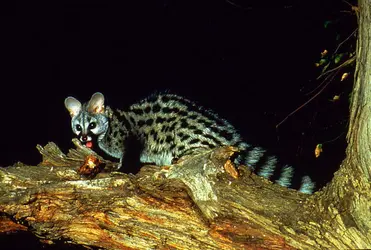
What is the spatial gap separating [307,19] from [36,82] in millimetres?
4103

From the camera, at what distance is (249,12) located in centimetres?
738

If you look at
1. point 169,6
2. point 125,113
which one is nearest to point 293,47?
point 169,6

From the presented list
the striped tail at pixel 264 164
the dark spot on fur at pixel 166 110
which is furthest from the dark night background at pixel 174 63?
the striped tail at pixel 264 164

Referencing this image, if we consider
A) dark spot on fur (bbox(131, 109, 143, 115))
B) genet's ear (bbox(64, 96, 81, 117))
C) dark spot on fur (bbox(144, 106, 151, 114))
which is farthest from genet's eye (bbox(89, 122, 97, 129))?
dark spot on fur (bbox(144, 106, 151, 114))

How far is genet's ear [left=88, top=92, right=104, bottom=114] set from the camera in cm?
588

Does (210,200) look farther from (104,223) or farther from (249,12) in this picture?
(249,12)

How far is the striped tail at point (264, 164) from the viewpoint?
496 cm

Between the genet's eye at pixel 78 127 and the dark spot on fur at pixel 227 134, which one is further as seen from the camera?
the genet's eye at pixel 78 127

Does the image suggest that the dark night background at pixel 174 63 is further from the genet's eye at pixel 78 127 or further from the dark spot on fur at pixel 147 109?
the genet's eye at pixel 78 127

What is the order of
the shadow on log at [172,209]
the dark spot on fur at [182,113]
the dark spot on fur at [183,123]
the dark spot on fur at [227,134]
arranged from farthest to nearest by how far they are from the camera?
1. the dark spot on fur at [182,113]
2. the dark spot on fur at [183,123]
3. the dark spot on fur at [227,134]
4. the shadow on log at [172,209]

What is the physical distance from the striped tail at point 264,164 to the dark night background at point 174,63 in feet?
4.15

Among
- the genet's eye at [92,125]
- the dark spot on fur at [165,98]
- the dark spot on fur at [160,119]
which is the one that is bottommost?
the genet's eye at [92,125]

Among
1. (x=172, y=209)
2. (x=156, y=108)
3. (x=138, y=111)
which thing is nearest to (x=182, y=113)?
(x=156, y=108)

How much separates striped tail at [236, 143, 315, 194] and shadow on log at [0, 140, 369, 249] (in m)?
1.32
